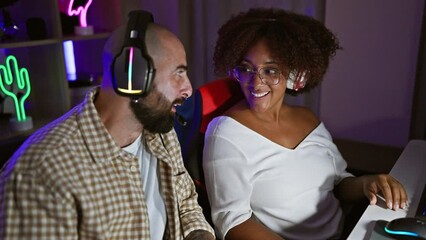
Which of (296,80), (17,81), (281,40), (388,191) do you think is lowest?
(388,191)

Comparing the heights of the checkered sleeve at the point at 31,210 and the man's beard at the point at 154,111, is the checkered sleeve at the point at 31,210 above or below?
below

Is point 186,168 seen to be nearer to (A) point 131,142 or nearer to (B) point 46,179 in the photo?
(A) point 131,142

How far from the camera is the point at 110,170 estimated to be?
0.94 m

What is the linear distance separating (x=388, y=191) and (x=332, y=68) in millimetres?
1098

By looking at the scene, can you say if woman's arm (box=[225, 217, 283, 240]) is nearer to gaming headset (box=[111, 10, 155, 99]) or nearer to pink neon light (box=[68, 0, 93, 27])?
gaming headset (box=[111, 10, 155, 99])

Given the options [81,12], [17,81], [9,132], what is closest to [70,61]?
[81,12]

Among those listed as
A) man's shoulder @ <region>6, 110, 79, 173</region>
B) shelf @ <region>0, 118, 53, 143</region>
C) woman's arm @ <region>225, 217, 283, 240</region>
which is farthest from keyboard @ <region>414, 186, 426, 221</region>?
shelf @ <region>0, 118, 53, 143</region>

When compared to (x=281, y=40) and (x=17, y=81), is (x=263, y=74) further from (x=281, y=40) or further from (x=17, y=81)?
(x=17, y=81)

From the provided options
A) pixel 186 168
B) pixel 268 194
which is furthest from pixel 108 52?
pixel 268 194

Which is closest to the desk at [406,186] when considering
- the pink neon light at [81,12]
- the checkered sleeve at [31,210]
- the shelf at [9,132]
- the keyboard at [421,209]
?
the keyboard at [421,209]

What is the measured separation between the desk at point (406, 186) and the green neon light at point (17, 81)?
4.69 ft

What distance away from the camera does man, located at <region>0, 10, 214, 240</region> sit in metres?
0.79

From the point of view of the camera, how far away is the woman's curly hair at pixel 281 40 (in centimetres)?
128

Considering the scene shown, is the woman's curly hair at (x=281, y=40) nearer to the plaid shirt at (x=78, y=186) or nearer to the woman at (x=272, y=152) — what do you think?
the woman at (x=272, y=152)
